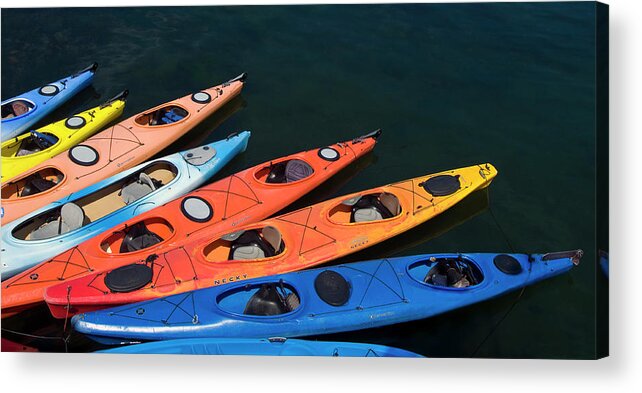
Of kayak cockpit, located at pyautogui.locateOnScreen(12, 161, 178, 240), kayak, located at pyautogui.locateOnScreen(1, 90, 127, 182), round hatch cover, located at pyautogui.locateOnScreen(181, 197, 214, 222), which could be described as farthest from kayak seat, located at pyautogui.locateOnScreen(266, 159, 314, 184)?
kayak, located at pyautogui.locateOnScreen(1, 90, 127, 182)

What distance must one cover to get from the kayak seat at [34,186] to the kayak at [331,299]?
6.93 feet

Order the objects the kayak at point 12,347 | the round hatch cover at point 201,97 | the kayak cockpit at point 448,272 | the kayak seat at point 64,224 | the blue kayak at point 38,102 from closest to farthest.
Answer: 1. the kayak at point 12,347
2. the kayak cockpit at point 448,272
3. the kayak seat at point 64,224
4. the blue kayak at point 38,102
5. the round hatch cover at point 201,97

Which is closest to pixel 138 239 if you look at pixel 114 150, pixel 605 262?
pixel 114 150

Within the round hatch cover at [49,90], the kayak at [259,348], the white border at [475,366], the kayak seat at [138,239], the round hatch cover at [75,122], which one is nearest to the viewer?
the white border at [475,366]

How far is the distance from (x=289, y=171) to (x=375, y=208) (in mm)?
1169

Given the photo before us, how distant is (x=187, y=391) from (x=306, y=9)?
4.08 m

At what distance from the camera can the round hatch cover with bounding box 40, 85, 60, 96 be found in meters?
8.51

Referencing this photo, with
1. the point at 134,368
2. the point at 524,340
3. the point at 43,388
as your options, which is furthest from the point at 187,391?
the point at 524,340

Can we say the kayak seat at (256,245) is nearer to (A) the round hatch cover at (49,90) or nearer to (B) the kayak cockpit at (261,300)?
(B) the kayak cockpit at (261,300)

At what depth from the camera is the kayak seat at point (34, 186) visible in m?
6.96

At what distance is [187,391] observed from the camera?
210 inches

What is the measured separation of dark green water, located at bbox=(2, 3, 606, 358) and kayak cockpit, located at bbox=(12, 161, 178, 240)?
917 millimetres

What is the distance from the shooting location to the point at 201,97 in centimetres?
873

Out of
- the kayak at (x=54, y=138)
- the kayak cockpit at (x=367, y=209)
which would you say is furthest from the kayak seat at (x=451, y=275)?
the kayak at (x=54, y=138)
